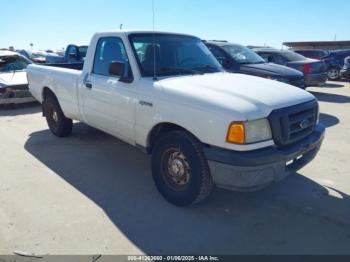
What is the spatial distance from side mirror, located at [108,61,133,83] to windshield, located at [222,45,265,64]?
17.6 ft

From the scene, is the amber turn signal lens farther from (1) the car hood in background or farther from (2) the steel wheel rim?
(1) the car hood in background

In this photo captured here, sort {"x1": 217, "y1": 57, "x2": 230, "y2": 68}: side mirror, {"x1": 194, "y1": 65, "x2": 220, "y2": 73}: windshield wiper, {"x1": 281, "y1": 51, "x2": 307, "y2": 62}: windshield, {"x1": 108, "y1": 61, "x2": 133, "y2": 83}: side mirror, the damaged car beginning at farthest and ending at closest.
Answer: {"x1": 281, "y1": 51, "x2": 307, "y2": 62}: windshield
{"x1": 217, "y1": 57, "x2": 230, "y2": 68}: side mirror
the damaged car
{"x1": 194, "y1": 65, "x2": 220, "y2": 73}: windshield wiper
{"x1": 108, "y1": 61, "x2": 133, "y2": 83}: side mirror

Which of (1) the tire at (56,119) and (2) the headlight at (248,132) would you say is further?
(1) the tire at (56,119)

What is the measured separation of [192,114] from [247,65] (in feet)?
A: 19.7

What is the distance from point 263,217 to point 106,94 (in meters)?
2.54

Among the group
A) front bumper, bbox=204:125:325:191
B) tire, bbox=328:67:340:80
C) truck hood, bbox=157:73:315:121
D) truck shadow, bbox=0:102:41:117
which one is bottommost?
truck shadow, bbox=0:102:41:117

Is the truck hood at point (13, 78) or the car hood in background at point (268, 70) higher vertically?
the car hood in background at point (268, 70)

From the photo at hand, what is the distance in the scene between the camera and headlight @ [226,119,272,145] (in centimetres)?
317

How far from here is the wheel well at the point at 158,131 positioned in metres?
3.84

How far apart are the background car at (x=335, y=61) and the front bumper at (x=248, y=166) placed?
15473 mm

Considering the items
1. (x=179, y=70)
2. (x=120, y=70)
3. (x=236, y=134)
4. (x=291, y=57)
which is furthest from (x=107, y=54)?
(x=291, y=57)

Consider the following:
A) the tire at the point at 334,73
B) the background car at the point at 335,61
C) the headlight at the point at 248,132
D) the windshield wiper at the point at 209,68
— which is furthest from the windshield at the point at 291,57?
the headlight at the point at 248,132

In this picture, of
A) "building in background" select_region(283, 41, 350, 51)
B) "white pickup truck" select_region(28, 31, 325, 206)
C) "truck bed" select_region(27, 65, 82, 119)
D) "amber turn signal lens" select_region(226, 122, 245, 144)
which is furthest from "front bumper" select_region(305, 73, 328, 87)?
"building in background" select_region(283, 41, 350, 51)

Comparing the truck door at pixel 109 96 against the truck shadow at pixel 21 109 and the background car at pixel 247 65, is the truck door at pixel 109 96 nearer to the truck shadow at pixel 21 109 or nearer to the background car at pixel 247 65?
the truck shadow at pixel 21 109
